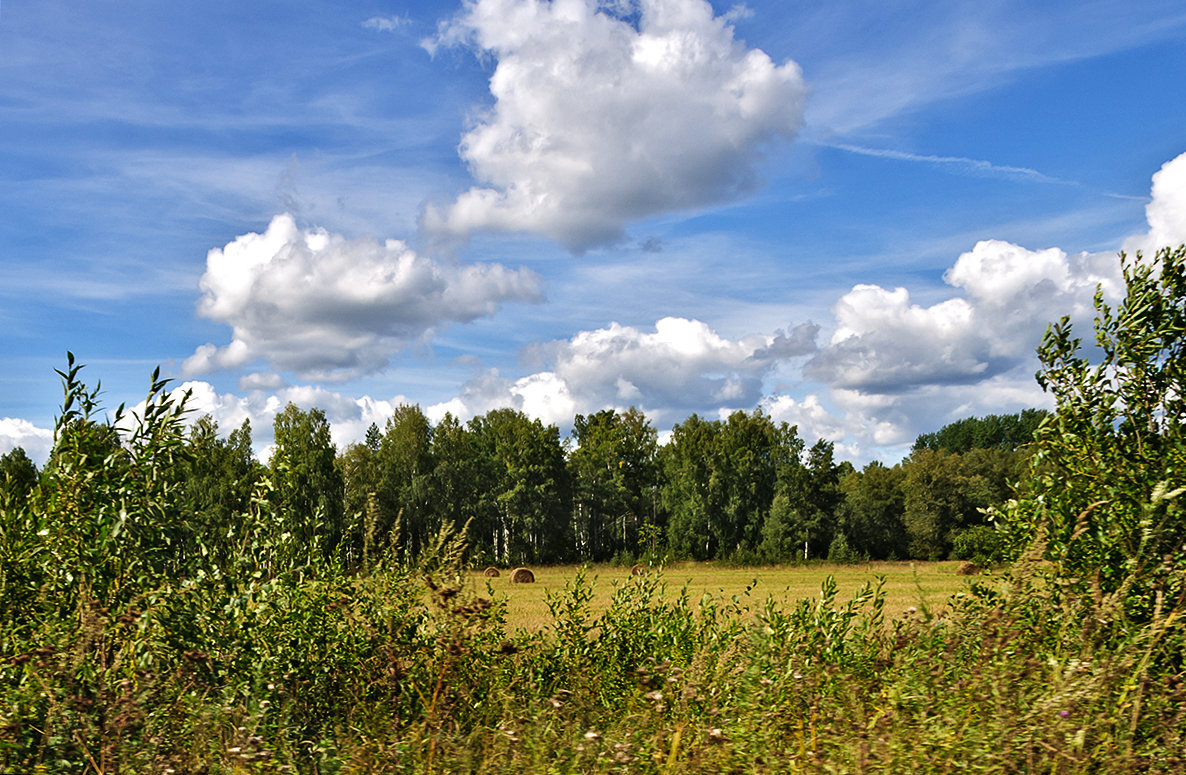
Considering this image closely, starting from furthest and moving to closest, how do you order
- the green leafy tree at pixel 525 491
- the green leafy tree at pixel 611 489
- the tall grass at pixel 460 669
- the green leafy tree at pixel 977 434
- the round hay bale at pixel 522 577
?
the green leafy tree at pixel 977 434, the green leafy tree at pixel 611 489, the green leafy tree at pixel 525 491, the round hay bale at pixel 522 577, the tall grass at pixel 460 669

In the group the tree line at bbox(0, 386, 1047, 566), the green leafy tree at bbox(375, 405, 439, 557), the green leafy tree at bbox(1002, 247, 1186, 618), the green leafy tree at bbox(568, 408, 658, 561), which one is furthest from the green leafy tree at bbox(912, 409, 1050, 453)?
the green leafy tree at bbox(1002, 247, 1186, 618)

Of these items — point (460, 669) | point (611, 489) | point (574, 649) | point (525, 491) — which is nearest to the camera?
point (460, 669)

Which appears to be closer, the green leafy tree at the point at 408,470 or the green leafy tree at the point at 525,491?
the green leafy tree at the point at 408,470

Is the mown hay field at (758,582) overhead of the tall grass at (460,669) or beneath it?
beneath

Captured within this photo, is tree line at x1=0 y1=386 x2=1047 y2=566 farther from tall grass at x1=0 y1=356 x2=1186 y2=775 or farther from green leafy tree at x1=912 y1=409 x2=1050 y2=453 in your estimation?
green leafy tree at x1=912 y1=409 x2=1050 y2=453

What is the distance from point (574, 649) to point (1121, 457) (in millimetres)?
4353

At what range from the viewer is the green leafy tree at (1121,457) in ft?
17.3

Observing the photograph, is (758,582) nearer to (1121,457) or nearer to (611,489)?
(1121,457)

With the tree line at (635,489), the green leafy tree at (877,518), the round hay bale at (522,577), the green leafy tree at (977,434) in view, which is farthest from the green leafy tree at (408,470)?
the green leafy tree at (977,434)

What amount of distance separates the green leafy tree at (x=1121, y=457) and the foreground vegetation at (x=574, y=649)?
0.07ft

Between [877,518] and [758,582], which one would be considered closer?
[758,582]

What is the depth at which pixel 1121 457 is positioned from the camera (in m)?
5.73

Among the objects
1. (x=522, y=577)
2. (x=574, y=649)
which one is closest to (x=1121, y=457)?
(x=574, y=649)

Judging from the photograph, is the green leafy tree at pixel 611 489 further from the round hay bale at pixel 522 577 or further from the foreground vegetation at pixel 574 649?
the foreground vegetation at pixel 574 649
